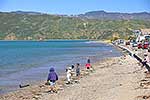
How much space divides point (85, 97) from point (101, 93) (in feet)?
4.01

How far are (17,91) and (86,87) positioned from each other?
13.2ft

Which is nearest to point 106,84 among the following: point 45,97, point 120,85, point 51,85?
point 120,85

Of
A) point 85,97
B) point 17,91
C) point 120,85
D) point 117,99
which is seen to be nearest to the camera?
point 117,99

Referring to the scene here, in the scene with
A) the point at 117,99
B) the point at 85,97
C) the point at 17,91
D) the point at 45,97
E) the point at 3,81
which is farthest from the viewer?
the point at 3,81

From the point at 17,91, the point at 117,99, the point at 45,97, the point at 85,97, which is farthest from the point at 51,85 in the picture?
the point at 117,99

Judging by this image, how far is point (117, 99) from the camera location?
Result: 17266 mm

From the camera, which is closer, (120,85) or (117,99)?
(117,99)

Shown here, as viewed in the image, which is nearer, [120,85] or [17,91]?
[120,85]

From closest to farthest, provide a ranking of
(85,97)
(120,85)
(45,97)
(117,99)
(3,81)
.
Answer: (117,99)
(85,97)
(45,97)
(120,85)
(3,81)

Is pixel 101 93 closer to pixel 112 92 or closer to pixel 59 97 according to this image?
pixel 112 92

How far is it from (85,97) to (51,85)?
16.9 ft

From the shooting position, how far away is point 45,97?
2008cm

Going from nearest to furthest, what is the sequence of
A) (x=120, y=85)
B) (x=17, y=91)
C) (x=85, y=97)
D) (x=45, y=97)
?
(x=85, y=97)
(x=45, y=97)
(x=120, y=85)
(x=17, y=91)

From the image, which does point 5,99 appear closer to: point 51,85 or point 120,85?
point 51,85
